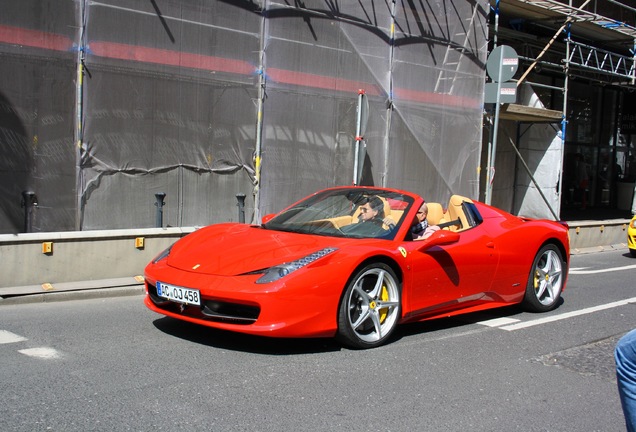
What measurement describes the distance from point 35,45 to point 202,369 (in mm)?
6481

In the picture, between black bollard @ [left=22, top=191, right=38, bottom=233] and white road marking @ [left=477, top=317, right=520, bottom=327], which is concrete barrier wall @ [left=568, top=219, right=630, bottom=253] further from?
black bollard @ [left=22, top=191, right=38, bottom=233]

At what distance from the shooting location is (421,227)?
612 centimetres

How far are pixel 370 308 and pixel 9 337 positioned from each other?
2952mm

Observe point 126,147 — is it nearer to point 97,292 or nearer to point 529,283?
point 97,292

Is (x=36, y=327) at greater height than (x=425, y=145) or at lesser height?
lesser

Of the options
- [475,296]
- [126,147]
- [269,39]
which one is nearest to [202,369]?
[475,296]

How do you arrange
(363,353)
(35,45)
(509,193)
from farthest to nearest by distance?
(509,193) < (35,45) < (363,353)

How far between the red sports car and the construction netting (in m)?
4.37

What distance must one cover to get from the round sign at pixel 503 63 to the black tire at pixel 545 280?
597 cm

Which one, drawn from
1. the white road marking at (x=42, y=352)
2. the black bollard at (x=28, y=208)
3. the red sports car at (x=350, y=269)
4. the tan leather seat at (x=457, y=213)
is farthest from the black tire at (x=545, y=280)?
the black bollard at (x=28, y=208)

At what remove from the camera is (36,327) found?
575 centimetres

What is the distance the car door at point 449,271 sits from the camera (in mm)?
5691

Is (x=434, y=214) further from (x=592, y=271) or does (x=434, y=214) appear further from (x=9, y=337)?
(x=592, y=271)

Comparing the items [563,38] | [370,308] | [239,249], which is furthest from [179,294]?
[563,38]
